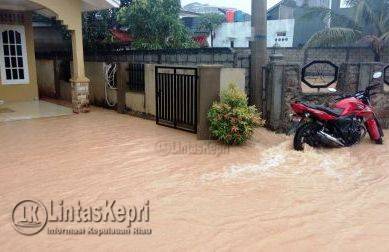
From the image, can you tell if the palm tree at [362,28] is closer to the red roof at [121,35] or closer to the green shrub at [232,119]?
the red roof at [121,35]

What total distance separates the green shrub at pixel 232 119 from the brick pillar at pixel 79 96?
4481 mm

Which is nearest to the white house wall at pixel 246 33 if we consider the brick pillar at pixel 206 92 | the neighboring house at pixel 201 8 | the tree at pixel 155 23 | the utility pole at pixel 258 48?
the tree at pixel 155 23

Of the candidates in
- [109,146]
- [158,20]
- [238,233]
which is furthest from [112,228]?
[158,20]

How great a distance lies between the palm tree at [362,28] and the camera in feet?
43.8

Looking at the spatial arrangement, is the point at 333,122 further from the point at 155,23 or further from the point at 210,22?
the point at 210,22

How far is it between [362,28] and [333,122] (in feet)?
32.8

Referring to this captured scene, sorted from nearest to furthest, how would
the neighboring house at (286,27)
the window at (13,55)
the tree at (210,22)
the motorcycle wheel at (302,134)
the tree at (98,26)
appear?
1. the motorcycle wheel at (302,134)
2. the window at (13,55)
3. the tree at (98,26)
4. the neighboring house at (286,27)
5. the tree at (210,22)

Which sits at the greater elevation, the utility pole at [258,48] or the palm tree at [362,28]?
the palm tree at [362,28]

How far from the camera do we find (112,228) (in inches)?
139

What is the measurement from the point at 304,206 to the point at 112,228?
2153 mm

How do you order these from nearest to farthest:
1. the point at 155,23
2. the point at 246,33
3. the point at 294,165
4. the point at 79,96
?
the point at 294,165, the point at 79,96, the point at 155,23, the point at 246,33

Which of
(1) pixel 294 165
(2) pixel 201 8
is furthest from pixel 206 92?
(2) pixel 201 8

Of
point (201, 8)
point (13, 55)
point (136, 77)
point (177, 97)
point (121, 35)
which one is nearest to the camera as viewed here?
point (177, 97)

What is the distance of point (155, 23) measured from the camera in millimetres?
12648
